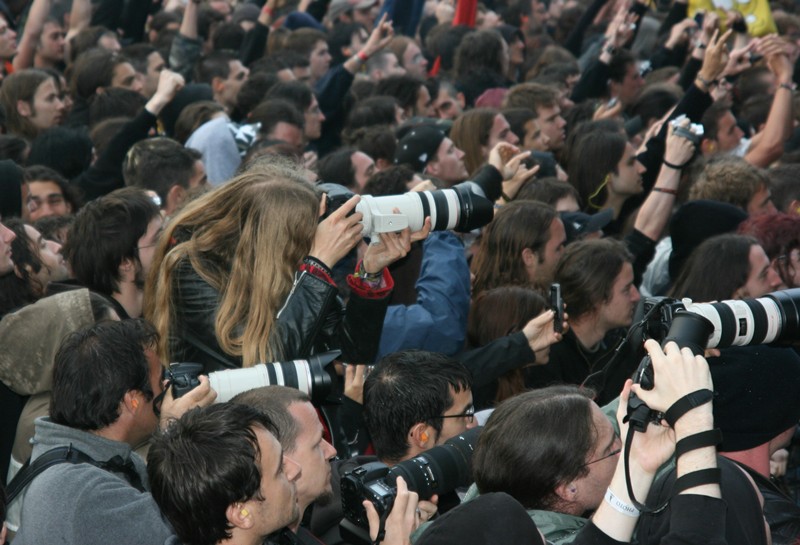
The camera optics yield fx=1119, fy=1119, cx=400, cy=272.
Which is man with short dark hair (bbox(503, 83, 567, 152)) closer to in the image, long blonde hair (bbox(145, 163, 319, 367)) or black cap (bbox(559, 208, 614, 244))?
black cap (bbox(559, 208, 614, 244))

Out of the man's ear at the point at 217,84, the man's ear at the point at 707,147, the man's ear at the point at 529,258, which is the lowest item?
the man's ear at the point at 707,147

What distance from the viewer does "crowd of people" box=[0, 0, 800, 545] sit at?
2.33 meters

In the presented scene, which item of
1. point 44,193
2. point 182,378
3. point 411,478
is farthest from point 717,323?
point 44,193

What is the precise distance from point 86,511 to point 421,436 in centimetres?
98

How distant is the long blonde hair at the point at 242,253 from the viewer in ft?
10.6

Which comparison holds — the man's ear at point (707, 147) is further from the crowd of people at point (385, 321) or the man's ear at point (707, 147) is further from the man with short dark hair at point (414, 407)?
the man with short dark hair at point (414, 407)

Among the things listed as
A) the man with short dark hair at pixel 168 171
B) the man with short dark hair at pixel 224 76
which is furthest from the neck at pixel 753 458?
the man with short dark hair at pixel 224 76

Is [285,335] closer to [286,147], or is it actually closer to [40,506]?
[40,506]

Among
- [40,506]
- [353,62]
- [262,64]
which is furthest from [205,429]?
[262,64]

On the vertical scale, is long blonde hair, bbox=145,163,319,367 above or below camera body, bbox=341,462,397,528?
above

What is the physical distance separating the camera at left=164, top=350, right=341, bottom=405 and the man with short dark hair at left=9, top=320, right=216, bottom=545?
0.35 feet

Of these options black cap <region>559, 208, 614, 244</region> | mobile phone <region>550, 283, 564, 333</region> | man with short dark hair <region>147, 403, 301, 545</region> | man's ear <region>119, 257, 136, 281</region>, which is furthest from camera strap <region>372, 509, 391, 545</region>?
black cap <region>559, 208, 614, 244</region>

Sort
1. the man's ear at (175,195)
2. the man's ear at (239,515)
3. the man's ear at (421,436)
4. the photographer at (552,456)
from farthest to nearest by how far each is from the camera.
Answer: the man's ear at (175,195) < the man's ear at (421,436) < the photographer at (552,456) < the man's ear at (239,515)

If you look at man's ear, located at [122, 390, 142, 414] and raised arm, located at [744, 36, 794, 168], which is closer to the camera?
man's ear, located at [122, 390, 142, 414]
